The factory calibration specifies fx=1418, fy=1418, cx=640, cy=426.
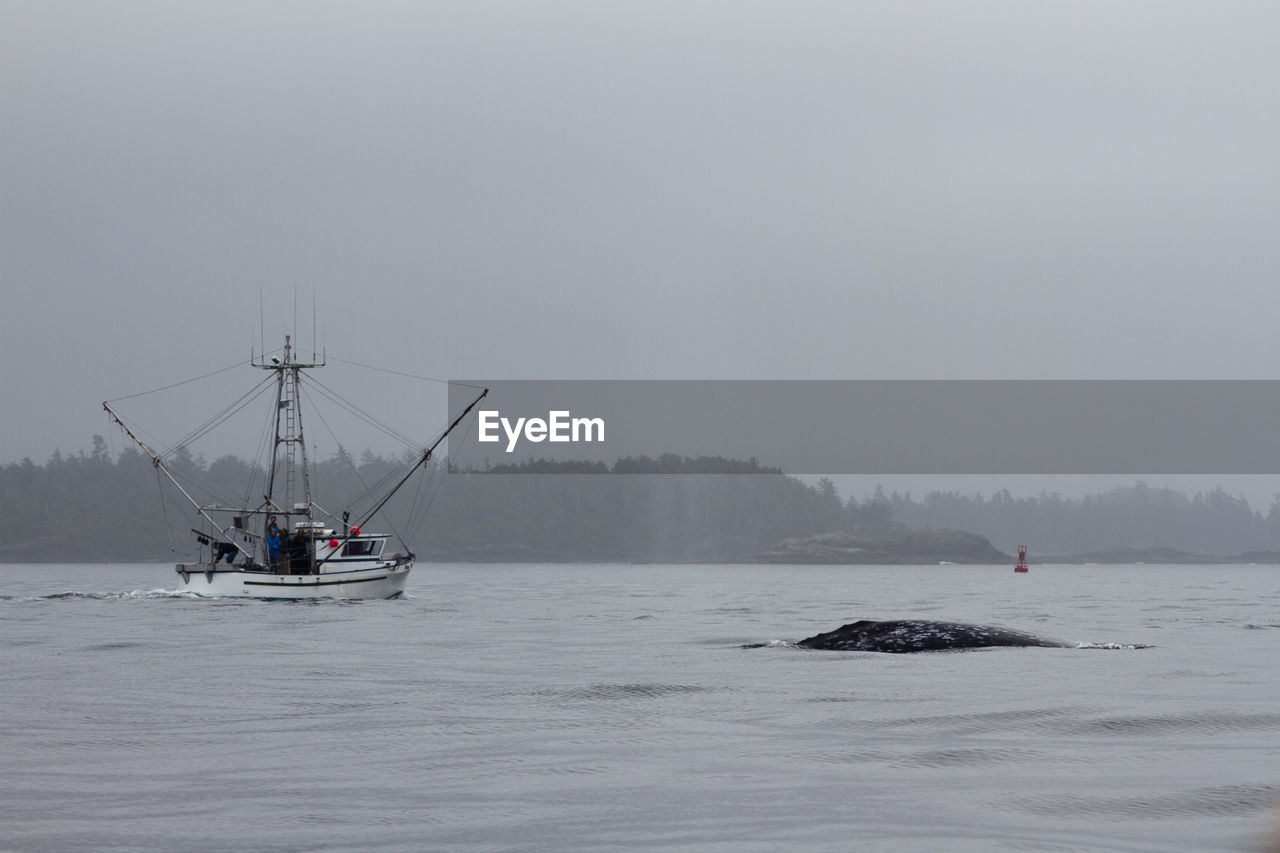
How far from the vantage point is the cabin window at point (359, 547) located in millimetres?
90375

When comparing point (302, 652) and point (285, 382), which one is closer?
point (302, 652)

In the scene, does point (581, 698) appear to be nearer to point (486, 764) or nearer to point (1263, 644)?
point (486, 764)

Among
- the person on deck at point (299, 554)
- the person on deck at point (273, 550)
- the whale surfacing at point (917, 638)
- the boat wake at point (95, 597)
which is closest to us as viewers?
the whale surfacing at point (917, 638)

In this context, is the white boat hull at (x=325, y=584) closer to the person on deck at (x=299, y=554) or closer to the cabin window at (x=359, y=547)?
the cabin window at (x=359, y=547)

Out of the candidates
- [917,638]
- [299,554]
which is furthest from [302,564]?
[917,638]

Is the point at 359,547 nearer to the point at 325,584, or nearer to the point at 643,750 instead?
the point at 325,584

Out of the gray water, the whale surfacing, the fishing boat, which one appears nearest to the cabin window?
the fishing boat

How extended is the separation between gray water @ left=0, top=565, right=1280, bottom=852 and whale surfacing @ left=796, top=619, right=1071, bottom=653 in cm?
115

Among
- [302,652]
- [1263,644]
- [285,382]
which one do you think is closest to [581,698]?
[302,652]

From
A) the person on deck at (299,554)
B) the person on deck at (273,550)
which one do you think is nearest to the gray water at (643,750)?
the person on deck at (299,554)

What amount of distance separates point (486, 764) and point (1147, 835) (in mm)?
7049

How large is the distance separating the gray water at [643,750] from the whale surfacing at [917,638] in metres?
1.15

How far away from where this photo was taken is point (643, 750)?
16766mm

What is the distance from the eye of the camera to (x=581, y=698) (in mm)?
23141
